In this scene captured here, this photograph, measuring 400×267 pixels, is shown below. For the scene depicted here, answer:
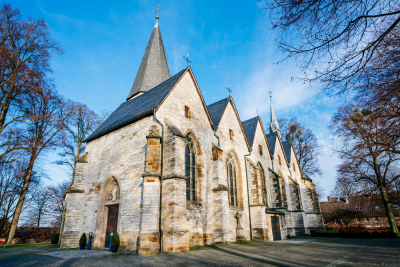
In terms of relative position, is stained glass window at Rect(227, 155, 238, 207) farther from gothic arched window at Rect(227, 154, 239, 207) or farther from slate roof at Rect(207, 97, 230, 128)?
slate roof at Rect(207, 97, 230, 128)

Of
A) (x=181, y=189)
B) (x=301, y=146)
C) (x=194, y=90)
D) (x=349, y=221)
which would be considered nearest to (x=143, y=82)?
(x=194, y=90)

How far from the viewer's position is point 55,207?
A: 3234cm

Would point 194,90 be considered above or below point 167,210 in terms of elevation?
above

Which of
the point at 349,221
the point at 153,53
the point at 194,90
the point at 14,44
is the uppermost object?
the point at 153,53

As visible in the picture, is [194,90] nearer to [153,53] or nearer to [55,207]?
[153,53]

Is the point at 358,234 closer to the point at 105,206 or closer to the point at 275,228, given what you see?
the point at 275,228

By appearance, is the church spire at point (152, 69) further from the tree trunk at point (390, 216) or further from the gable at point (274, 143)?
the tree trunk at point (390, 216)

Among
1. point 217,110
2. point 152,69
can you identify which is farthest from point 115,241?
point 152,69

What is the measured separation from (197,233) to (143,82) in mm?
15471

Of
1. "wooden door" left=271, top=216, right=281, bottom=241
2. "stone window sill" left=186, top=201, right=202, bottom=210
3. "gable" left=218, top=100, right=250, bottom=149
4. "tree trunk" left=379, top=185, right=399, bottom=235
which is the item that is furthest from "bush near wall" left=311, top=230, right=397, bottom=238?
"stone window sill" left=186, top=201, right=202, bottom=210

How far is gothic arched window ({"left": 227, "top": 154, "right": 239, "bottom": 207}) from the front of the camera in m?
15.3

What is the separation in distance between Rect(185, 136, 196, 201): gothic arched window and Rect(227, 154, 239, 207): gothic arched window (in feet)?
12.5

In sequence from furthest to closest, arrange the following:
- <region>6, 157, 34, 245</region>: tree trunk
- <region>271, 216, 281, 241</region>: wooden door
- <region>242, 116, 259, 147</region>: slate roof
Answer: <region>242, 116, 259, 147</region>: slate roof
<region>271, 216, 281, 241</region>: wooden door
<region>6, 157, 34, 245</region>: tree trunk

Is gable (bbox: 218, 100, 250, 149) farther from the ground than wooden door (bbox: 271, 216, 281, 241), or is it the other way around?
gable (bbox: 218, 100, 250, 149)
